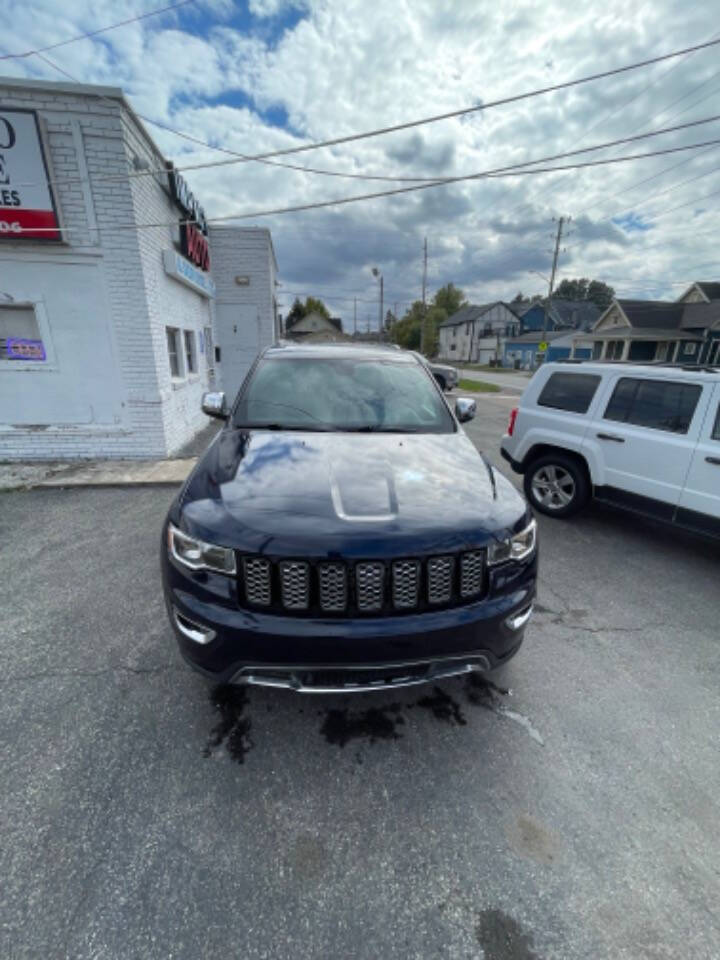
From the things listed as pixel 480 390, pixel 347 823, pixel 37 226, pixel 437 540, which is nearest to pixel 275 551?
pixel 437 540

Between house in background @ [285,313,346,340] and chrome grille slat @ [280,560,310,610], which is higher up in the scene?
house in background @ [285,313,346,340]

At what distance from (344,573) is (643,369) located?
3.99 meters

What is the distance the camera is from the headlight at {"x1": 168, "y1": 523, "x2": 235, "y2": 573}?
1754mm

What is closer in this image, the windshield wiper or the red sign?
the windshield wiper

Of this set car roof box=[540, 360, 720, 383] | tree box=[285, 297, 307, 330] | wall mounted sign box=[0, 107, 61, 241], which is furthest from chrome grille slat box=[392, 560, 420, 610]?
tree box=[285, 297, 307, 330]

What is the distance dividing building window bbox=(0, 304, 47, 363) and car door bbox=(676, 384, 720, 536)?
8009 mm

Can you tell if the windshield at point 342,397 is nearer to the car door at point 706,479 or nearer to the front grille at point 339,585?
the front grille at point 339,585

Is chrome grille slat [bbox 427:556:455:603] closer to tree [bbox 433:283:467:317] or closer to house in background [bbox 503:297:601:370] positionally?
house in background [bbox 503:297:601:370]

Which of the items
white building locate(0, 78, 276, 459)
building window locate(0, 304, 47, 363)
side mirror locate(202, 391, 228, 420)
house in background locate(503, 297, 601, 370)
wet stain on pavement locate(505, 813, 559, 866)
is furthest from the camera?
house in background locate(503, 297, 601, 370)

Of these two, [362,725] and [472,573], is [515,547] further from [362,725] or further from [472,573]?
[362,725]

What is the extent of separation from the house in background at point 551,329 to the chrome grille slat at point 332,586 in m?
49.3

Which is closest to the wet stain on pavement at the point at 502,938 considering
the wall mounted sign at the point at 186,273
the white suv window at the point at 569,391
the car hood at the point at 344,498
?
the car hood at the point at 344,498

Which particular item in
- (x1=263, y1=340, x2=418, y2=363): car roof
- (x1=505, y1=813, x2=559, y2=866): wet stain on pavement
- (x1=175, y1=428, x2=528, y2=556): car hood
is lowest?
(x1=505, y1=813, x2=559, y2=866): wet stain on pavement

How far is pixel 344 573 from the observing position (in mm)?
1704
